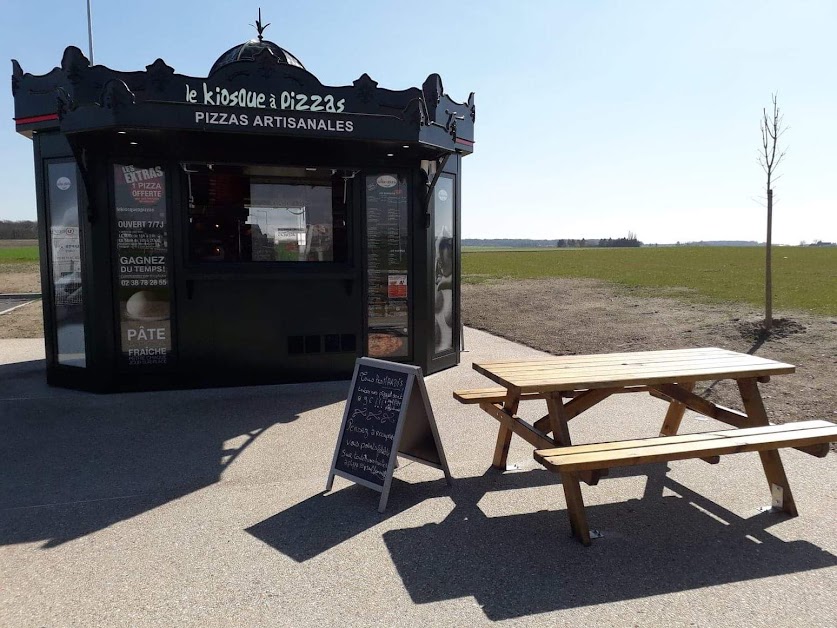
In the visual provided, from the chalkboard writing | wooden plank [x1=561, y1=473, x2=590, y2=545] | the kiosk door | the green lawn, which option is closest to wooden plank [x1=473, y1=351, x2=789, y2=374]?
the chalkboard writing

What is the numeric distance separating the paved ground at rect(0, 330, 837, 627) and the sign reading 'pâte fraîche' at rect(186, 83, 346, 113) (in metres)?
3.24

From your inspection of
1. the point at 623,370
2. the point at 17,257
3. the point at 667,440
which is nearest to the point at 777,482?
the point at 667,440

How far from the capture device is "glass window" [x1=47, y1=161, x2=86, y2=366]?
288 inches

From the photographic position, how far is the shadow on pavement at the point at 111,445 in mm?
4059

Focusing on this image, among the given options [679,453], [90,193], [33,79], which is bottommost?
[679,453]

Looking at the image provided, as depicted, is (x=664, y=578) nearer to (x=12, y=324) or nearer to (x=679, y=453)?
(x=679, y=453)

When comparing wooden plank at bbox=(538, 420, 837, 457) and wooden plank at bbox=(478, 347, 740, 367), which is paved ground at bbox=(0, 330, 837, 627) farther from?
wooden plank at bbox=(478, 347, 740, 367)

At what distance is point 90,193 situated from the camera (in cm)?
692

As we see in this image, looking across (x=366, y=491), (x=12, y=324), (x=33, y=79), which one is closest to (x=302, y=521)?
(x=366, y=491)

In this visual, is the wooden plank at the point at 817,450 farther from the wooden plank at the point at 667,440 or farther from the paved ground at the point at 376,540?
the paved ground at the point at 376,540

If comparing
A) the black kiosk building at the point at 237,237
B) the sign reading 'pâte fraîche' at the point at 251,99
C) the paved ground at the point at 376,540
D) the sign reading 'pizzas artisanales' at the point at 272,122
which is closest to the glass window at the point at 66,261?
the black kiosk building at the point at 237,237

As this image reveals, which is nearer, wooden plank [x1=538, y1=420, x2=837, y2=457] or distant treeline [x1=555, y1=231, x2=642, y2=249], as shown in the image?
wooden plank [x1=538, y1=420, x2=837, y2=457]

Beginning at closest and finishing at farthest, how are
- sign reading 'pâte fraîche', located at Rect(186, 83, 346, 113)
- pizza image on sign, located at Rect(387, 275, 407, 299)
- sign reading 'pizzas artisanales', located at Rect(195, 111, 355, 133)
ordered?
sign reading 'pizzas artisanales', located at Rect(195, 111, 355, 133) → sign reading 'pâte fraîche', located at Rect(186, 83, 346, 113) → pizza image on sign, located at Rect(387, 275, 407, 299)

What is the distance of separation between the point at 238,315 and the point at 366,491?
377cm
